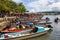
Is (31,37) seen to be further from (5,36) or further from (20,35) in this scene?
(5,36)

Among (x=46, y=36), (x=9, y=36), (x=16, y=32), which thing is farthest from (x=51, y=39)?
(x=9, y=36)

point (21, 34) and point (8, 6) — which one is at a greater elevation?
point (8, 6)

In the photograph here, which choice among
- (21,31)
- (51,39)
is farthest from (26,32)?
(51,39)

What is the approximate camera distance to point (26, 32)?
47.3m

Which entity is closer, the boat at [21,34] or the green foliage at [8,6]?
the boat at [21,34]

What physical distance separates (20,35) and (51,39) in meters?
7.48

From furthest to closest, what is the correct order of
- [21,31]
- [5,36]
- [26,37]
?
[21,31] < [26,37] < [5,36]

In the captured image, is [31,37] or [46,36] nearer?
[31,37]

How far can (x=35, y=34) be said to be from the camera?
156ft

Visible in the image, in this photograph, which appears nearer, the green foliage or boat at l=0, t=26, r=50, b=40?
boat at l=0, t=26, r=50, b=40

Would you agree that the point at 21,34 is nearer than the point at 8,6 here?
Yes

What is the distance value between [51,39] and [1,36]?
443 inches

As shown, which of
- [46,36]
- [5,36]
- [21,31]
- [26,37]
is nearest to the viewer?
[5,36]

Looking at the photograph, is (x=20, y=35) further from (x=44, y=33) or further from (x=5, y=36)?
(x=44, y=33)
